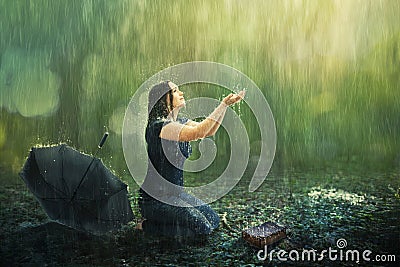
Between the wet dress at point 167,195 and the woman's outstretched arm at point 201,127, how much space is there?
0.09 m

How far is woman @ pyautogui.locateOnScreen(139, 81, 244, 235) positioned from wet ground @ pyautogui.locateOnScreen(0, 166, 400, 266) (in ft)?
0.44

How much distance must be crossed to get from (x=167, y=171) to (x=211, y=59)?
6.92 metres

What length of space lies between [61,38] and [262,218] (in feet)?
23.7

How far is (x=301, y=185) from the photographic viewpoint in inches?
237

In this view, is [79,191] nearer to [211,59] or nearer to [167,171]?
[167,171]

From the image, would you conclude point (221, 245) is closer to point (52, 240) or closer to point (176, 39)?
point (52, 240)

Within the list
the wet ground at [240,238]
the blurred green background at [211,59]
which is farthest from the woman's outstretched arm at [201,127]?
the blurred green background at [211,59]

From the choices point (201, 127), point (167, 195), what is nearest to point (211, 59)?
point (167, 195)

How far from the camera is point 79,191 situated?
3.75m

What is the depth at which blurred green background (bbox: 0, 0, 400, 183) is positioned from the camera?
943cm

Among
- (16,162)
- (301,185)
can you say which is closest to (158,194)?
(301,185)

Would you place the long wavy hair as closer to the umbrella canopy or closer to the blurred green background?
the umbrella canopy

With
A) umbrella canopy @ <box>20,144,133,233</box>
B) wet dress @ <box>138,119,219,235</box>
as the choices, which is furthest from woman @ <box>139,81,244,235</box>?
umbrella canopy @ <box>20,144,133,233</box>

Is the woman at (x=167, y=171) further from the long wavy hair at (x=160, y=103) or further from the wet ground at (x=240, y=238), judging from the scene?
the wet ground at (x=240, y=238)
